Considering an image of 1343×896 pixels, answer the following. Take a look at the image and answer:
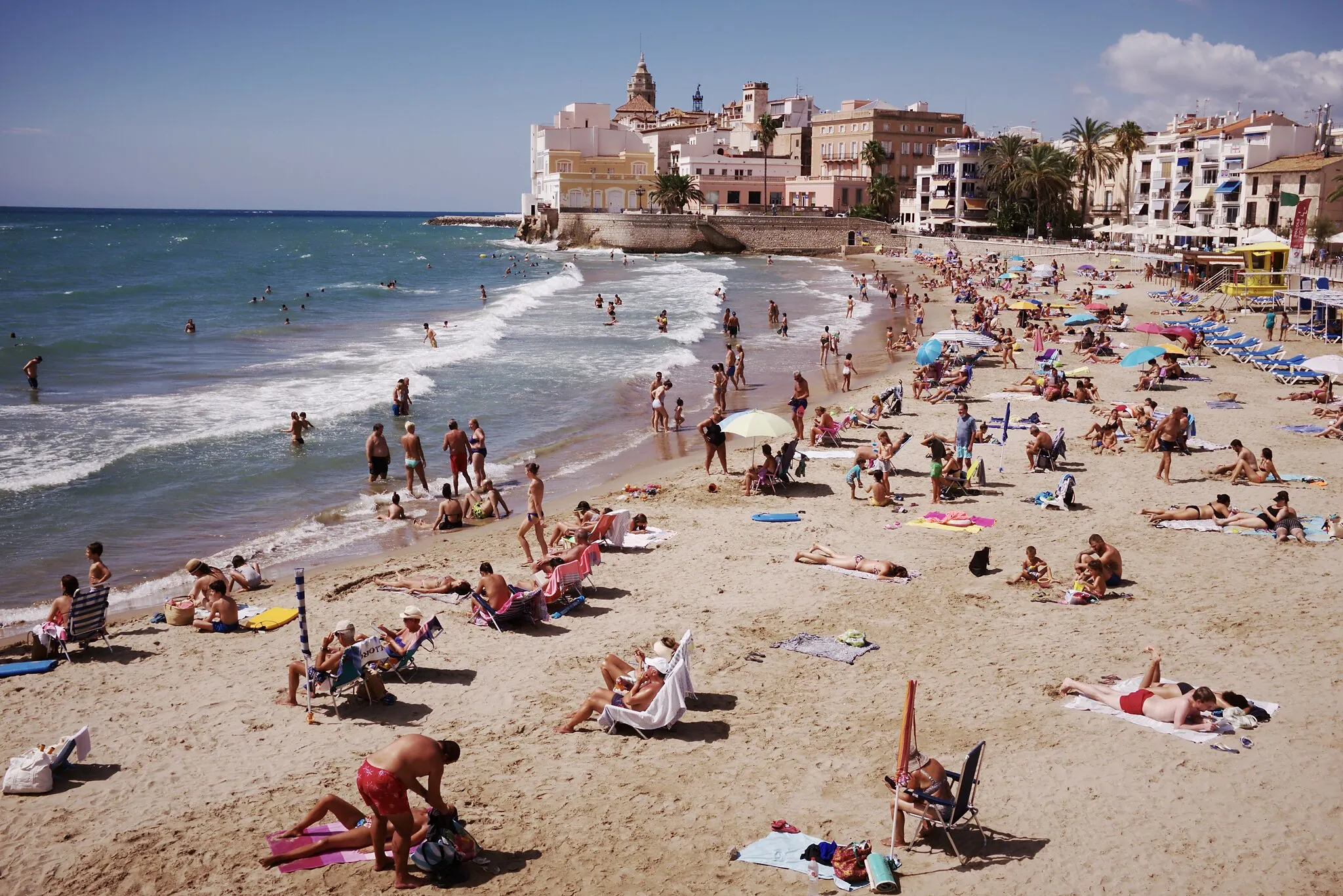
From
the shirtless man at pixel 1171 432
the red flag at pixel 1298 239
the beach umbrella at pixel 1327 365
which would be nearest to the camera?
the shirtless man at pixel 1171 432

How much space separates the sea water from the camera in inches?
576

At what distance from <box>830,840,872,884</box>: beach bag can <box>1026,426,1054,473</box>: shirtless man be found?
10616 millimetres

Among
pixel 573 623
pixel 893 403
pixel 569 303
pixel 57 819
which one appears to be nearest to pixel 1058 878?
pixel 573 623

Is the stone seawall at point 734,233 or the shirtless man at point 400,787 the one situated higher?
the stone seawall at point 734,233

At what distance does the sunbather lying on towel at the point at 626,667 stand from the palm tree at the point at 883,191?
79142mm

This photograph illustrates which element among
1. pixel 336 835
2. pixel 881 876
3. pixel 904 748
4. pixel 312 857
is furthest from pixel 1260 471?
pixel 312 857

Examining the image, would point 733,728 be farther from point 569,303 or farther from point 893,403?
point 569,303

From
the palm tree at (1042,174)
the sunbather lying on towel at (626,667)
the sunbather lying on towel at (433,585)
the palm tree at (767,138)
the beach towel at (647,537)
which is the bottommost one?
the sunbather lying on towel at (433,585)

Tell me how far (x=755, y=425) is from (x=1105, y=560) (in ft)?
19.4

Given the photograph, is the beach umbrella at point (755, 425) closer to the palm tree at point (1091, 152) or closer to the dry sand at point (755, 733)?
the dry sand at point (755, 733)

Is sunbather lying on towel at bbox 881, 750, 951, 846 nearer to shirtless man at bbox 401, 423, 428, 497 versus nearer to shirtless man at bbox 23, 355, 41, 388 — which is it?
shirtless man at bbox 401, 423, 428, 497

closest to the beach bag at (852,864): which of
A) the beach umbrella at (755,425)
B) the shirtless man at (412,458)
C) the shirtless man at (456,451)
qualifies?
the beach umbrella at (755,425)

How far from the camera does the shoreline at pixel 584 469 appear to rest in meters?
11.7

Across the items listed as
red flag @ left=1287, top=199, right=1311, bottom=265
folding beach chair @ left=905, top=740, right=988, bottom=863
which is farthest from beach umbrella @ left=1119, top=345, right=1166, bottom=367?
red flag @ left=1287, top=199, right=1311, bottom=265
